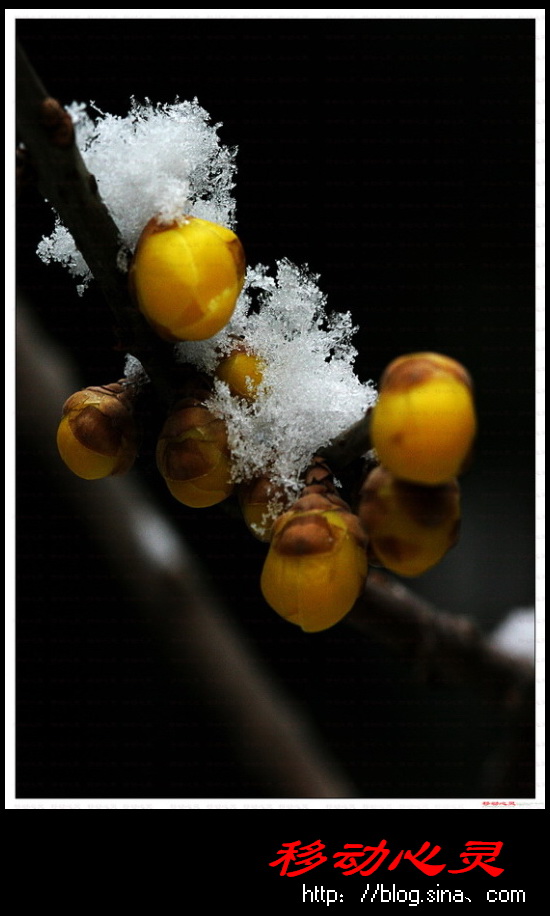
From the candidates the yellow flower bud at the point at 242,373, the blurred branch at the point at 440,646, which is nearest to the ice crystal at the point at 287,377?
the yellow flower bud at the point at 242,373

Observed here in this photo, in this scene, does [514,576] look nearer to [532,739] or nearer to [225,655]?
[225,655]

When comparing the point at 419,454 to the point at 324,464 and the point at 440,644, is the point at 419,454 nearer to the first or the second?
the point at 324,464

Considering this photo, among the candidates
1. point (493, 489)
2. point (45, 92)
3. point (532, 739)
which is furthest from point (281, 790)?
point (45, 92)

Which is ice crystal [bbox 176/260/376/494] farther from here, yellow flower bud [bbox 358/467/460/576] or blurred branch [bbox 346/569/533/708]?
blurred branch [bbox 346/569/533/708]

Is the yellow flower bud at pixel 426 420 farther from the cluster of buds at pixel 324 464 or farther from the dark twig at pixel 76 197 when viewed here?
the dark twig at pixel 76 197

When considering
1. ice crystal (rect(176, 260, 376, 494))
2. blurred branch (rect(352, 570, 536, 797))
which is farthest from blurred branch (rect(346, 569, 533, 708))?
ice crystal (rect(176, 260, 376, 494))

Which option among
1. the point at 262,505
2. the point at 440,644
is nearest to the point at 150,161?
the point at 262,505
